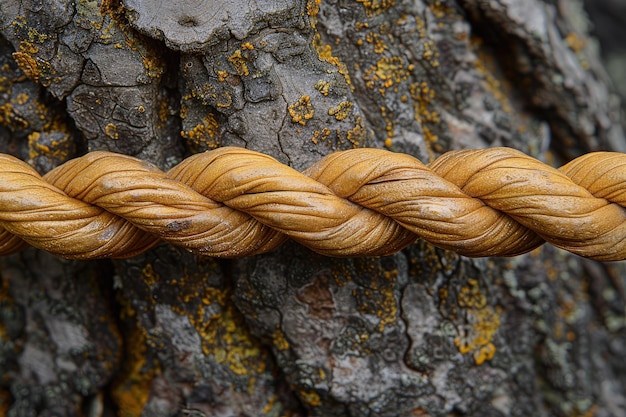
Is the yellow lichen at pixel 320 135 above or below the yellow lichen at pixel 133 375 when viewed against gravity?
above

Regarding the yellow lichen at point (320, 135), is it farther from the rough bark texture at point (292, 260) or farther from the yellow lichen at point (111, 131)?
the yellow lichen at point (111, 131)

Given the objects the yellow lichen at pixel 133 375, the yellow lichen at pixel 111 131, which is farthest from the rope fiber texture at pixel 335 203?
the yellow lichen at pixel 133 375

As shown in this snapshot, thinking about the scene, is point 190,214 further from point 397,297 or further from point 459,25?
point 459,25

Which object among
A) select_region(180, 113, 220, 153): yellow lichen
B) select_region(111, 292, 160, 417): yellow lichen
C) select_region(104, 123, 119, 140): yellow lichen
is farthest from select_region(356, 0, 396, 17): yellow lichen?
select_region(111, 292, 160, 417): yellow lichen

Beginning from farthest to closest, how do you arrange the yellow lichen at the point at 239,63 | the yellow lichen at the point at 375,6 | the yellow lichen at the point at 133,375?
the yellow lichen at the point at 133,375 → the yellow lichen at the point at 375,6 → the yellow lichen at the point at 239,63

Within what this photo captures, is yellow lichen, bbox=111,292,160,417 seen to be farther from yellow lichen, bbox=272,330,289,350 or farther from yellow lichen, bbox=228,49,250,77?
yellow lichen, bbox=228,49,250,77

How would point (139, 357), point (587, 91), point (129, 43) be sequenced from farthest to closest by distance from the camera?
point (587, 91) < point (139, 357) < point (129, 43)

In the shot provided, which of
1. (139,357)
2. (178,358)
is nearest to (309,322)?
(178,358)

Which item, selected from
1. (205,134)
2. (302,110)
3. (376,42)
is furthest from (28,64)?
(376,42)
